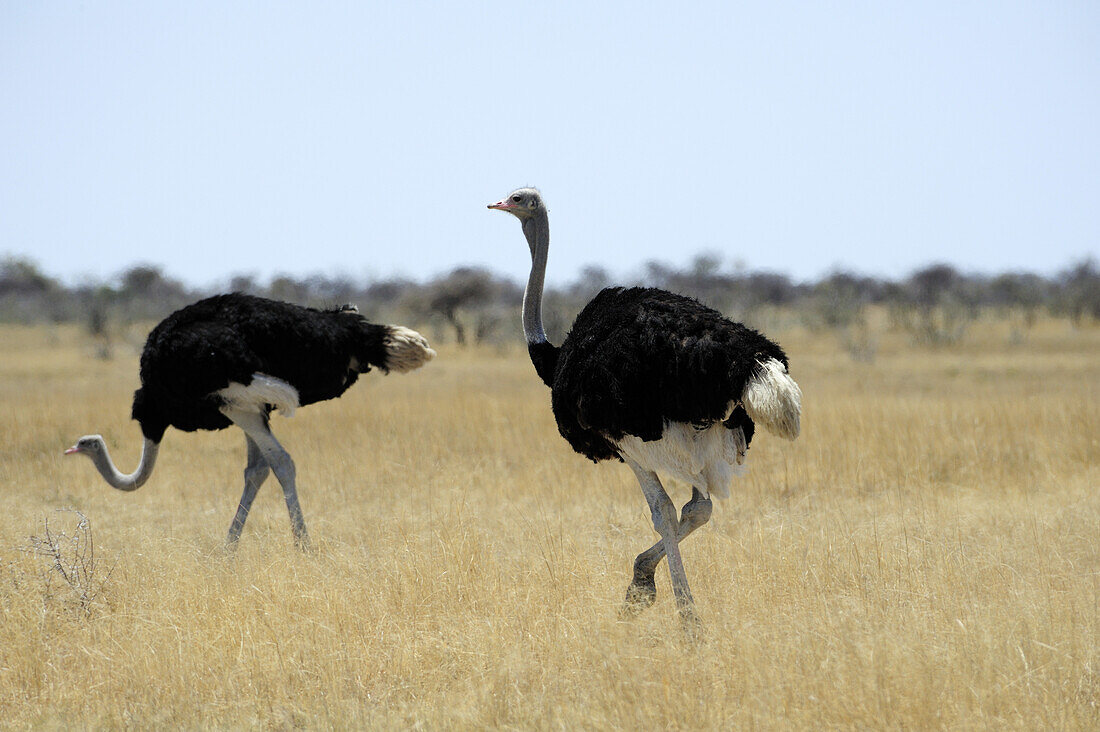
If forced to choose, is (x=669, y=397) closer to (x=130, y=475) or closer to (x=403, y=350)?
(x=403, y=350)

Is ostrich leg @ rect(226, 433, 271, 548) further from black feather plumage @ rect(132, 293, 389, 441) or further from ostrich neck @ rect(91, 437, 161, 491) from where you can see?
ostrich neck @ rect(91, 437, 161, 491)

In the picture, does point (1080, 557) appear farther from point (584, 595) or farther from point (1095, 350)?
point (1095, 350)

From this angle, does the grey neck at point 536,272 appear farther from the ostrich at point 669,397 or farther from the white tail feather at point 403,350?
the white tail feather at point 403,350

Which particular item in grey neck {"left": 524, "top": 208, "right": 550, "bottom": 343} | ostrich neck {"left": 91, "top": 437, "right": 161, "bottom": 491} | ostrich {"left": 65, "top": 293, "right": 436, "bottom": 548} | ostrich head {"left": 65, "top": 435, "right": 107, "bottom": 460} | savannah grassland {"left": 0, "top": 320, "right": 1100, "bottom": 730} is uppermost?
grey neck {"left": 524, "top": 208, "right": 550, "bottom": 343}

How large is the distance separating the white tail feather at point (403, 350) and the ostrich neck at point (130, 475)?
1486 mm

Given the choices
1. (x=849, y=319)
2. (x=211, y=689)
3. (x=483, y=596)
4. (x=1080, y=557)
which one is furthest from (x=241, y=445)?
(x=849, y=319)

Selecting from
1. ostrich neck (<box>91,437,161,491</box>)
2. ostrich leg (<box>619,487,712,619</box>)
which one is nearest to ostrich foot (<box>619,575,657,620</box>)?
ostrich leg (<box>619,487,712,619</box>)

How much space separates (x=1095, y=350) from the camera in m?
20.8

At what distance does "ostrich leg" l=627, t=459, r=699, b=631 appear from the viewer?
13.9 ft

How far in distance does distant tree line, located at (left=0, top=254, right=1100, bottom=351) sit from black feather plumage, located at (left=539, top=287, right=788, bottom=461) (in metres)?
14.9

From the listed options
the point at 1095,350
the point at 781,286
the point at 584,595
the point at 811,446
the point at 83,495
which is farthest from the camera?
the point at 781,286

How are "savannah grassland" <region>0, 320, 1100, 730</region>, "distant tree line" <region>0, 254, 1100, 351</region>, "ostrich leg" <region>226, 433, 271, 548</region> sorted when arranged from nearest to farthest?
1. "savannah grassland" <region>0, 320, 1100, 730</region>
2. "ostrich leg" <region>226, 433, 271, 548</region>
3. "distant tree line" <region>0, 254, 1100, 351</region>

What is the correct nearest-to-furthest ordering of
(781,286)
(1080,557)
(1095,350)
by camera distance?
1. (1080,557)
2. (1095,350)
3. (781,286)

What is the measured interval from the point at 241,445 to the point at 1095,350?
55.3 feet
